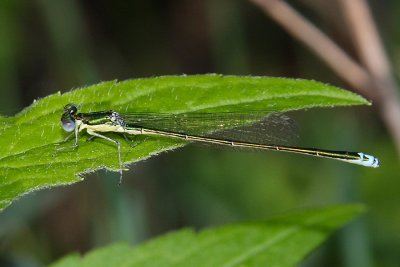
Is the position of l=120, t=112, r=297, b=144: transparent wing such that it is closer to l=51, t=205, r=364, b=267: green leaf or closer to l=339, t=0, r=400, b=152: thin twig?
l=51, t=205, r=364, b=267: green leaf

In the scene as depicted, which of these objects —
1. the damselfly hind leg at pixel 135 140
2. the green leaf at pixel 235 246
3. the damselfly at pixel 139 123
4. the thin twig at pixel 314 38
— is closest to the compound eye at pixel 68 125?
the damselfly at pixel 139 123

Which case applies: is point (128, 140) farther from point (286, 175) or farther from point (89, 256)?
point (286, 175)

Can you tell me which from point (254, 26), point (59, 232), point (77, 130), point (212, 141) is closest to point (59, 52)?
point (59, 232)

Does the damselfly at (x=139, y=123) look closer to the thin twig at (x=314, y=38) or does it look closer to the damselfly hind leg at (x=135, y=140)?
the damselfly hind leg at (x=135, y=140)

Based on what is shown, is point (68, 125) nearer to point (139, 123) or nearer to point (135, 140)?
point (135, 140)

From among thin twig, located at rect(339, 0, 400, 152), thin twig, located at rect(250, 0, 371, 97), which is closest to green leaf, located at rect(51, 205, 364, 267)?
thin twig, located at rect(339, 0, 400, 152)

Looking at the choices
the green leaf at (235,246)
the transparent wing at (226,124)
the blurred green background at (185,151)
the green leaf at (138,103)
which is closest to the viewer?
the green leaf at (138,103)
